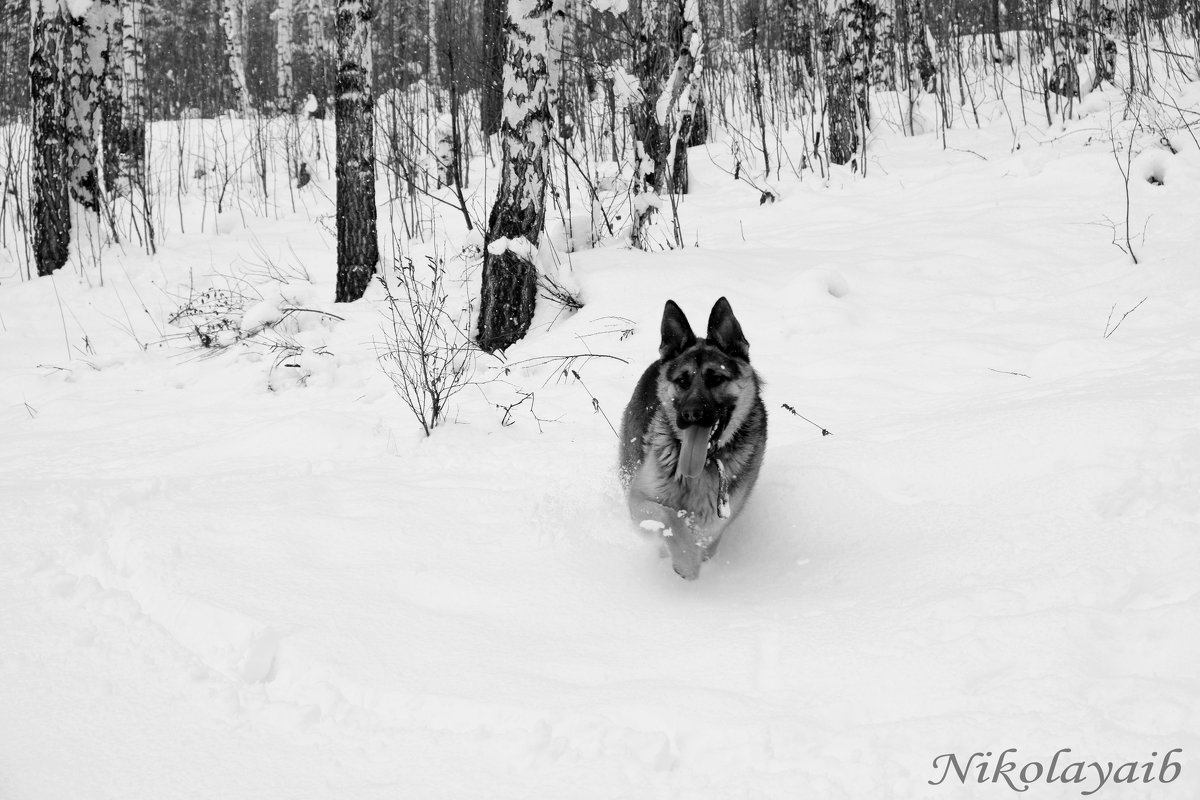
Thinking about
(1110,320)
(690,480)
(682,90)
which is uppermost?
(682,90)

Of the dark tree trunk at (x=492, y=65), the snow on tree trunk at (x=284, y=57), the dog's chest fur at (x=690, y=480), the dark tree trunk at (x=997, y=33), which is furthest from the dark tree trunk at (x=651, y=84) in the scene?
the snow on tree trunk at (x=284, y=57)

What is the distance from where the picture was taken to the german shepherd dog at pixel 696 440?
3.13 m

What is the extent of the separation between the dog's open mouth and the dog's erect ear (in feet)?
1.71

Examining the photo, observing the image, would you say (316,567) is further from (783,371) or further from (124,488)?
(783,371)

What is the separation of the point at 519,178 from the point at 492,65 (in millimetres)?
4217

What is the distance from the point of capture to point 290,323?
21.1 ft

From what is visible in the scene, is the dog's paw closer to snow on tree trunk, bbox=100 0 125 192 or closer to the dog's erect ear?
the dog's erect ear

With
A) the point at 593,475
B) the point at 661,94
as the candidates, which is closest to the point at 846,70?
the point at 661,94

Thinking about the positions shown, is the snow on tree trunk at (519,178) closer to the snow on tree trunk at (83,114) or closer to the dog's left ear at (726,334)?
the dog's left ear at (726,334)

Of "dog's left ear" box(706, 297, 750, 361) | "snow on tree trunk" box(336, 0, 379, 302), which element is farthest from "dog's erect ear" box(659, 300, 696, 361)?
"snow on tree trunk" box(336, 0, 379, 302)

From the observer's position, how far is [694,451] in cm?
312

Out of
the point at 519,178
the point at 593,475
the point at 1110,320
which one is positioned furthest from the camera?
the point at 519,178

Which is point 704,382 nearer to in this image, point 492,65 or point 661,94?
point 661,94

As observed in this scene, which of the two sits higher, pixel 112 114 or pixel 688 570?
pixel 112 114
